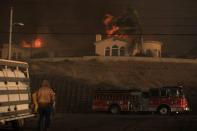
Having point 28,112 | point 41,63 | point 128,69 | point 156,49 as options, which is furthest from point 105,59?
point 28,112

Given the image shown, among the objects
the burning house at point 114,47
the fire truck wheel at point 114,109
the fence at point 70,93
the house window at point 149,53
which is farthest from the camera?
the burning house at point 114,47

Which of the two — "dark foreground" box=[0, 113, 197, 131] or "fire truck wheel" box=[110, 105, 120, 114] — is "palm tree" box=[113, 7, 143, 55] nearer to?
"fire truck wheel" box=[110, 105, 120, 114]

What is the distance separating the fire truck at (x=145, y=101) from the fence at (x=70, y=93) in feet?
13.3

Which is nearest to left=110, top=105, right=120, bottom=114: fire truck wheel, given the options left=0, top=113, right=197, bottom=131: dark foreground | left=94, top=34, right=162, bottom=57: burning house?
left=0, top=113, right=197, bottom=131: dark foreground

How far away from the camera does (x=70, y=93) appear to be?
35688mm

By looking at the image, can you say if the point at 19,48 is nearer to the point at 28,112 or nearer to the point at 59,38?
→ the point at 59,38

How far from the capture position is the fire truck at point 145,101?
26.0 m

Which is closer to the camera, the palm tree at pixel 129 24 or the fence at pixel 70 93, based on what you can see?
the fence at pixel 70 93

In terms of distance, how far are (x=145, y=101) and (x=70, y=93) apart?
1139cm

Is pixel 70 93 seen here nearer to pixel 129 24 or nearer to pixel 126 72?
pixel 126 72

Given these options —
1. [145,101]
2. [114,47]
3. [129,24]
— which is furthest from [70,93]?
[129,24]

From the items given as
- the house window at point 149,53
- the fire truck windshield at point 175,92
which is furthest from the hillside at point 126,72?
the fire truck windshield at point 175,92

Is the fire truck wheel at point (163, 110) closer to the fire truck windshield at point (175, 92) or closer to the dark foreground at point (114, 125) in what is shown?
the fire truck windshield at point (175, 92)

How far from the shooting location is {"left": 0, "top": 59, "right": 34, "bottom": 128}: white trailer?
431 inches
